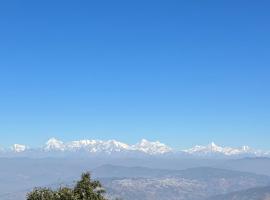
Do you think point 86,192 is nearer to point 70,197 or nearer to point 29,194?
point 70,197

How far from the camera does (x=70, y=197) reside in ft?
229

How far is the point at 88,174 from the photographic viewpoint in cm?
7719

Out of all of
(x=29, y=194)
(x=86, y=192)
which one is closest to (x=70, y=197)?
(x=86, y=192)

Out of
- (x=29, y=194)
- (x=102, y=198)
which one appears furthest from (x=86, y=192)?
(x=29, y=194)

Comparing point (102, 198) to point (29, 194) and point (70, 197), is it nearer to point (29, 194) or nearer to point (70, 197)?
point (70, 197)

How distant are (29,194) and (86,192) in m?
9.55

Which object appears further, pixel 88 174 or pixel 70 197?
pixel 88 174

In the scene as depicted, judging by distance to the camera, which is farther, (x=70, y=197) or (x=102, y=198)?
(x=102, y=198)

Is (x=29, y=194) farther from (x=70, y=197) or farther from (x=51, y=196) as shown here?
(x=70, y=197)

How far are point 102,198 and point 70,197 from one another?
691 cm

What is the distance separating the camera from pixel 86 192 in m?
74.1

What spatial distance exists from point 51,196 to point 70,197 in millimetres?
5781

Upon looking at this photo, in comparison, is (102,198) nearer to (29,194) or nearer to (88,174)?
(88,174)

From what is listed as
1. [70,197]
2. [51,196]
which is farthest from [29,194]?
[70,197]
